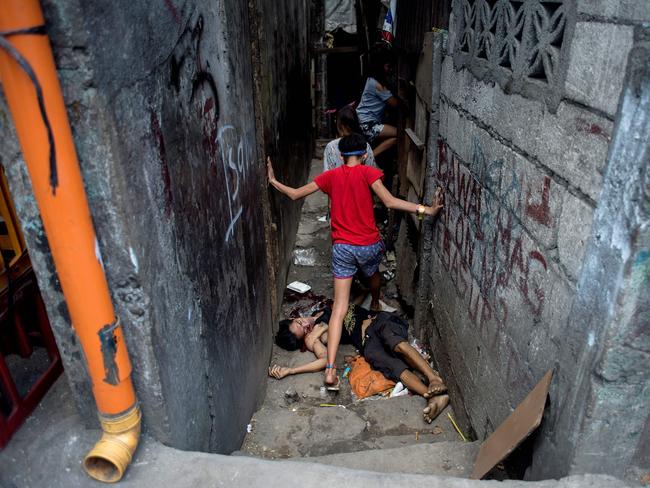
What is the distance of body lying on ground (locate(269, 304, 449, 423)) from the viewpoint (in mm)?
4014

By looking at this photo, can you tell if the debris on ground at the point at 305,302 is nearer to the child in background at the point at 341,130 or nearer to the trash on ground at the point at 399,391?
the trash on ground at the point at 399,391

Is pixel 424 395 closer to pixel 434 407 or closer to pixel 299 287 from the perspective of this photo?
pixel 434 407

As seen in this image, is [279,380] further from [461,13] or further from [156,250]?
[461,13]

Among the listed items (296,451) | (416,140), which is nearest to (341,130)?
(416,140)

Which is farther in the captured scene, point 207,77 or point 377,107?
point 377,107

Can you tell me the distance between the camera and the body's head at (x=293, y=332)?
4.78m

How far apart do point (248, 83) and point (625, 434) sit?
9.93 feet

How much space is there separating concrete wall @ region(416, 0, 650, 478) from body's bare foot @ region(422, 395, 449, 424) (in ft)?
1.05

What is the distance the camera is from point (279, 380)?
4441 millimetres

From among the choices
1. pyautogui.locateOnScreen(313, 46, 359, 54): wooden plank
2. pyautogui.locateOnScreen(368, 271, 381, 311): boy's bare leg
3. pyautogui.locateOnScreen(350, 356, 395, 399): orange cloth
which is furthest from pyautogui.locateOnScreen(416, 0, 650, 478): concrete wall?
pyautogui.locateOnScreen(313, 46, 359, 54): wooden plank

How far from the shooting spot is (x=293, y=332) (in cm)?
485

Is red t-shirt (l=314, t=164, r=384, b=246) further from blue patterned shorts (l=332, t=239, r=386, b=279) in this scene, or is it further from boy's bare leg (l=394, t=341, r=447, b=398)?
boy's bare leg (l=394, t=341, r=447, b=398)

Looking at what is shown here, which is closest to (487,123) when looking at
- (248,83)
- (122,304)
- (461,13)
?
(461,13)

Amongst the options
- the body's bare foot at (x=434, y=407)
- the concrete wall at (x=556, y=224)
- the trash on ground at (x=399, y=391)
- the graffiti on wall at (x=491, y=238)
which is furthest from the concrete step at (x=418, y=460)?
the trash on ground at (x=399, y=391)
